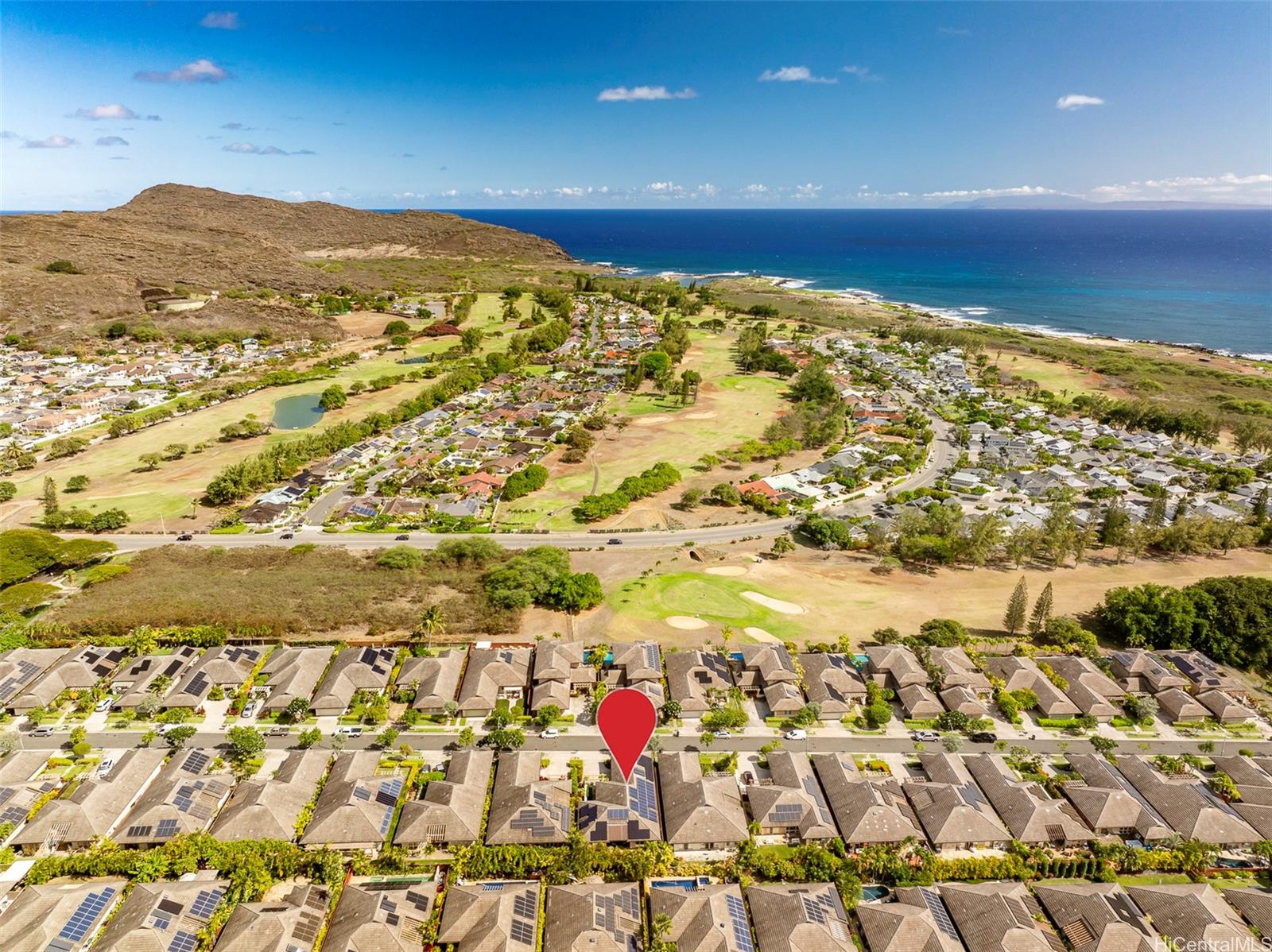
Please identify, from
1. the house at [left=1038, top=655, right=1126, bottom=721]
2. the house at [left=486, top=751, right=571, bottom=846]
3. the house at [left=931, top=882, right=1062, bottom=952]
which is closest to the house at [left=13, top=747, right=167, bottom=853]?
the house at [left=486, top=751, right=571, bottom=846]

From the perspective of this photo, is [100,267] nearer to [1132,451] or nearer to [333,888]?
[333,888]

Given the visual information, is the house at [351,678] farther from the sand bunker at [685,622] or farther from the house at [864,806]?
the house at [864,806]

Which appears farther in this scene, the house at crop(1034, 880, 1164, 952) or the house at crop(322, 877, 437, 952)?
the house at crop(1034, 880, 1164, 952)

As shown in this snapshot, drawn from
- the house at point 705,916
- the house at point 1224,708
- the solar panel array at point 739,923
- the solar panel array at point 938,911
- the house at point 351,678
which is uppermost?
the house at point 351,678

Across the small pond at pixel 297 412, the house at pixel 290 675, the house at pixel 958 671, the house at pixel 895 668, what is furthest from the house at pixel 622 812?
the small pond at pixel 297 412

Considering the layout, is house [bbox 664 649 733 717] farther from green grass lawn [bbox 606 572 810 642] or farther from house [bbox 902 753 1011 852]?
house [bbox 902 753 1011 852]
